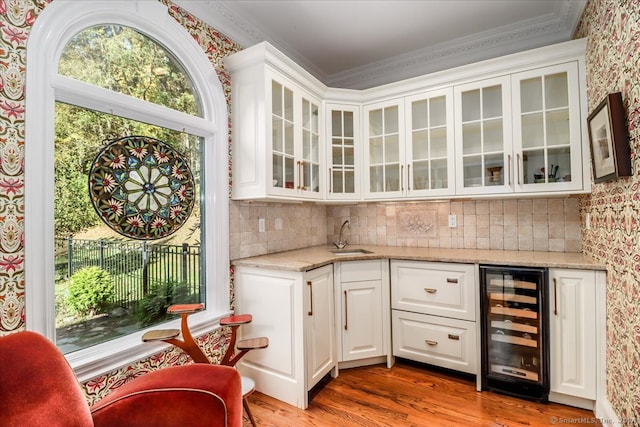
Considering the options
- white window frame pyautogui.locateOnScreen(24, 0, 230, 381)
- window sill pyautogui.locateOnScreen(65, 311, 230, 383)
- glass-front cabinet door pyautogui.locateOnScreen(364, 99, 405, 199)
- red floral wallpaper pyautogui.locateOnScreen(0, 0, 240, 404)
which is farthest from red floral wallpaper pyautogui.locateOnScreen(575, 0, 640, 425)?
red floral wallpaper pyautogui.locateOnScreen(0, 0, 240, 404)

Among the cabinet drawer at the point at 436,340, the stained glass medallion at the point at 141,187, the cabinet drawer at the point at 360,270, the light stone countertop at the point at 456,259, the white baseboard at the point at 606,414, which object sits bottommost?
the white baseboard at the point at 606,414

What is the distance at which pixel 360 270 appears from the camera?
246 cm

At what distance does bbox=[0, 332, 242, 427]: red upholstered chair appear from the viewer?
89 centimetres

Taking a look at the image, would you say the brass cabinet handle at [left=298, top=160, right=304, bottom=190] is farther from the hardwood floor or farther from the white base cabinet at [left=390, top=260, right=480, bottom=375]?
the hardwood floor

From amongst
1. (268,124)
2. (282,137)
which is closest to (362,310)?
(282,137)

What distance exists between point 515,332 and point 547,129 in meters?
1.45

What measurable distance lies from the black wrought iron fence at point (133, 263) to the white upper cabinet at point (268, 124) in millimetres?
610

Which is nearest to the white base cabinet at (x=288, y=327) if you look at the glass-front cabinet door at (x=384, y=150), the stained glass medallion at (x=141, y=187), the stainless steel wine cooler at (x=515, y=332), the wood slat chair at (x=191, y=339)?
the wood slat chair at (x=191, y=339)

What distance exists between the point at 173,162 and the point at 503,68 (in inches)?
97.3

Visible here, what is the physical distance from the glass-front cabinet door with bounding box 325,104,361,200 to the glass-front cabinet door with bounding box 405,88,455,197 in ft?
1.55

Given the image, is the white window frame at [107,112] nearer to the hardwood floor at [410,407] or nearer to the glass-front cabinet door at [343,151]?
the hardwood floor at [410,407]

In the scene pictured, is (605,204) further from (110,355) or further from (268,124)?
(110,355)

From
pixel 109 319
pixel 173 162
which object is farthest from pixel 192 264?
pixel 173 162

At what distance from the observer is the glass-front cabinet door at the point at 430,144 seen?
101 inches
